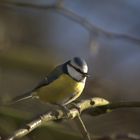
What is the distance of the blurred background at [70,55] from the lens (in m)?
1.64

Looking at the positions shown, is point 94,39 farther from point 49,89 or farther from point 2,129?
point 2,129

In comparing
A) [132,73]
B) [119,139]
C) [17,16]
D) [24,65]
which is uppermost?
[119,139]

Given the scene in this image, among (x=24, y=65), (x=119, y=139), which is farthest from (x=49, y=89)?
(x=119, y=139)

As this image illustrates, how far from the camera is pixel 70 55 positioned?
280 cm

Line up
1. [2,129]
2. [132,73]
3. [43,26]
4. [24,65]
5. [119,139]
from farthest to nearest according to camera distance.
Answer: [43,26] < [132,73] < [24,65] < [2,129] < [119,139]

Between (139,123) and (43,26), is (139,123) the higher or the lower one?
the higher one

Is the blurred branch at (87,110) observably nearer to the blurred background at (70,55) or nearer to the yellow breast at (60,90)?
the blurred background at (70,55)

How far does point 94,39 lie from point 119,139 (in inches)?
30.9

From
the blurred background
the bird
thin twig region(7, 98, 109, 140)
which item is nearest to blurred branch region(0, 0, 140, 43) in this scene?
the blurred background

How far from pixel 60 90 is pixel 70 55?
102 centimetres

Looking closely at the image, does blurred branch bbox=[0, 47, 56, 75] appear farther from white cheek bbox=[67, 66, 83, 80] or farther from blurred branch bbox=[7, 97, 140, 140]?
blurred branch bbox=[7, 97, 140, 140]

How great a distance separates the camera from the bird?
173 cm

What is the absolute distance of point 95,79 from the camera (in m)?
1.81

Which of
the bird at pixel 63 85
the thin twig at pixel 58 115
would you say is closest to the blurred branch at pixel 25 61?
the bird at pixel 63 85
